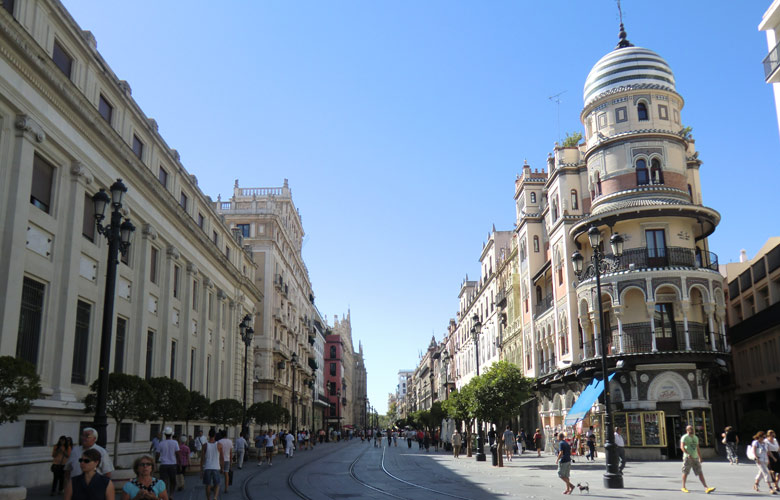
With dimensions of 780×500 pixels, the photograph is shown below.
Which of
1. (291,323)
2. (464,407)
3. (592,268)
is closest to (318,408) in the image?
(291,323)

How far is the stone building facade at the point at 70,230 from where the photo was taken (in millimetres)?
18156

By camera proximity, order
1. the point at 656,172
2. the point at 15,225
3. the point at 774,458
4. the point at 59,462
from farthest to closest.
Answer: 1. the point at 656,172
2. the point at 15,225
3. the point at 774,458
4. the point at 59,462

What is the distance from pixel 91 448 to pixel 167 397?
17.9m

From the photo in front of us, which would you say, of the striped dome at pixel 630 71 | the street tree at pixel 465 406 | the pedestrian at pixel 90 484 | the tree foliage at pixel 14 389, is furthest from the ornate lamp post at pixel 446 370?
the pedestrian at pixel 90 484

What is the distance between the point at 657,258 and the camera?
35.1 meters

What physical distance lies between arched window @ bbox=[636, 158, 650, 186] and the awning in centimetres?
1064

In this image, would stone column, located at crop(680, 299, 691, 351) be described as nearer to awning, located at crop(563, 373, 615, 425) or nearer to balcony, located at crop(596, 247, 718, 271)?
balcony, located at crop(596, 247, 718, 271)

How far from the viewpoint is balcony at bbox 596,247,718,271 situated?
34.9 metres

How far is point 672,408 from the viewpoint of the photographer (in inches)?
1321

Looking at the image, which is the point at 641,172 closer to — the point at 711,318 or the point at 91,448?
the point at 711,318

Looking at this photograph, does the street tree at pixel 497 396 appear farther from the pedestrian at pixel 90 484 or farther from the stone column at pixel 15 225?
the pedestrian at pixel 90 484

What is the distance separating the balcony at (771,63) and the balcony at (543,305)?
2190cm

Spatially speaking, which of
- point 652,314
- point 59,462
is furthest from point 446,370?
point 59,462

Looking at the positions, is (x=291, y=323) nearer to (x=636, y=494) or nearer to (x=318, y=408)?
(x=318, y=408)
